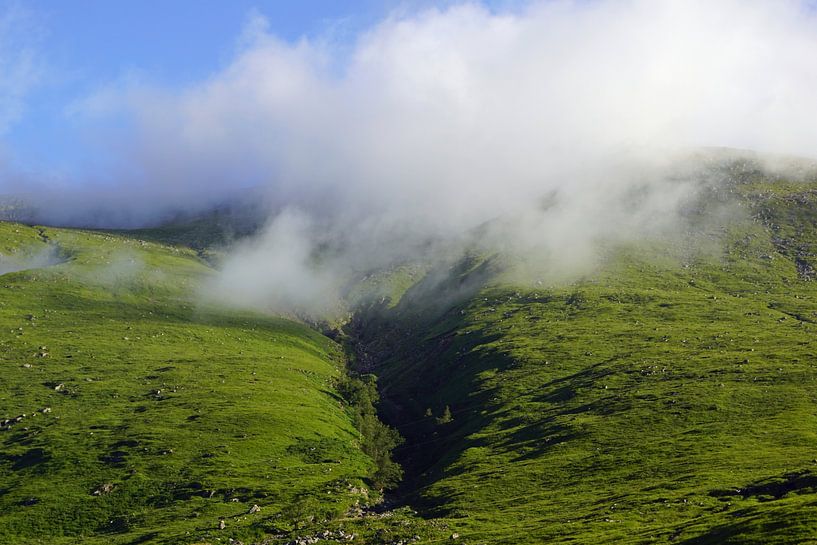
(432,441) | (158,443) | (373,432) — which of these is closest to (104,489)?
(158,443)

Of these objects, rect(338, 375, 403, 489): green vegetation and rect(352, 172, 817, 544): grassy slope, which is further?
rect(338, 375, 403, 489): green vegetation

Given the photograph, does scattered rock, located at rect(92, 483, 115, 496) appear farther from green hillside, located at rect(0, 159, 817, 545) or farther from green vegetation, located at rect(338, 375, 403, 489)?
green vegetation, located at rect(338, 375, 403, 489)

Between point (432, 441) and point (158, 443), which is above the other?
point (158, 443)

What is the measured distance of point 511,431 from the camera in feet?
433

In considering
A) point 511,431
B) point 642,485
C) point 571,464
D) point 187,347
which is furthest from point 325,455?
point 187,347

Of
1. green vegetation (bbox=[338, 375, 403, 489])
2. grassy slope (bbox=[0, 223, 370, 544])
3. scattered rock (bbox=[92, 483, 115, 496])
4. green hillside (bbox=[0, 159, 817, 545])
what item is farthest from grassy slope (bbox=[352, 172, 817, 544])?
scattered rock (bbox=[92, 483, 115, 496])

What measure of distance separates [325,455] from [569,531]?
6136cm

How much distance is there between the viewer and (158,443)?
11775 cm

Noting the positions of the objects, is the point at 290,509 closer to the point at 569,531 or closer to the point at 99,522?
the point at 99,522

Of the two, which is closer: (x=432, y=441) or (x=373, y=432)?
(x=432, y=441)

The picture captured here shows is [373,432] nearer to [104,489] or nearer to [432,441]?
[432,441]

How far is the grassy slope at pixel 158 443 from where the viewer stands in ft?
298

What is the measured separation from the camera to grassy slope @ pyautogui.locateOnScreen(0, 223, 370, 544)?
90.8 metres

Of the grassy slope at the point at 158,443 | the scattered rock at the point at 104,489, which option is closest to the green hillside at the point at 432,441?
the grassy slope at the point at 158,443
